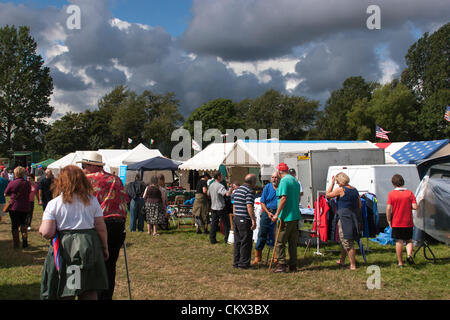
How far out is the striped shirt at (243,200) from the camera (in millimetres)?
7164

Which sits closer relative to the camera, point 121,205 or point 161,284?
point 121,205

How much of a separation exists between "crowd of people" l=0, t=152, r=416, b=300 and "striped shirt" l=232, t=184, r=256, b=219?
0.02 meters

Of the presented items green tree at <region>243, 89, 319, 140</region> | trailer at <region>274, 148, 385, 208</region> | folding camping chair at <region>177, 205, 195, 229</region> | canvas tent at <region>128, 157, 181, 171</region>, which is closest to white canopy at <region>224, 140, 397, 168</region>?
canvas tent at <region>128, 157, 181, 171</region>

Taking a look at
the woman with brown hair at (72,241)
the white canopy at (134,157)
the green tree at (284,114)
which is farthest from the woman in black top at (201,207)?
the green tree at (284,114)

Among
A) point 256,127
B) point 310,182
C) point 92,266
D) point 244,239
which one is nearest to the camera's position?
point 92,266

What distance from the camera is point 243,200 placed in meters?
7.17

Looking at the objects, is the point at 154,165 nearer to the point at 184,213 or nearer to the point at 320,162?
the point at 184,213

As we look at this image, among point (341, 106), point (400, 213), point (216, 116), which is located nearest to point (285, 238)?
point (400, 213)

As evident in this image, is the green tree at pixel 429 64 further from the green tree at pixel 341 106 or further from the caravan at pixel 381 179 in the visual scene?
the caravan at pixel 381 179

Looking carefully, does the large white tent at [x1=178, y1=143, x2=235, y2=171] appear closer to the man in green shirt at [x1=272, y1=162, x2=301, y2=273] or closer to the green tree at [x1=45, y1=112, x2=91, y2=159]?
the man in green shirt at [x1=272, y1=162, x2=301, y2=273]
